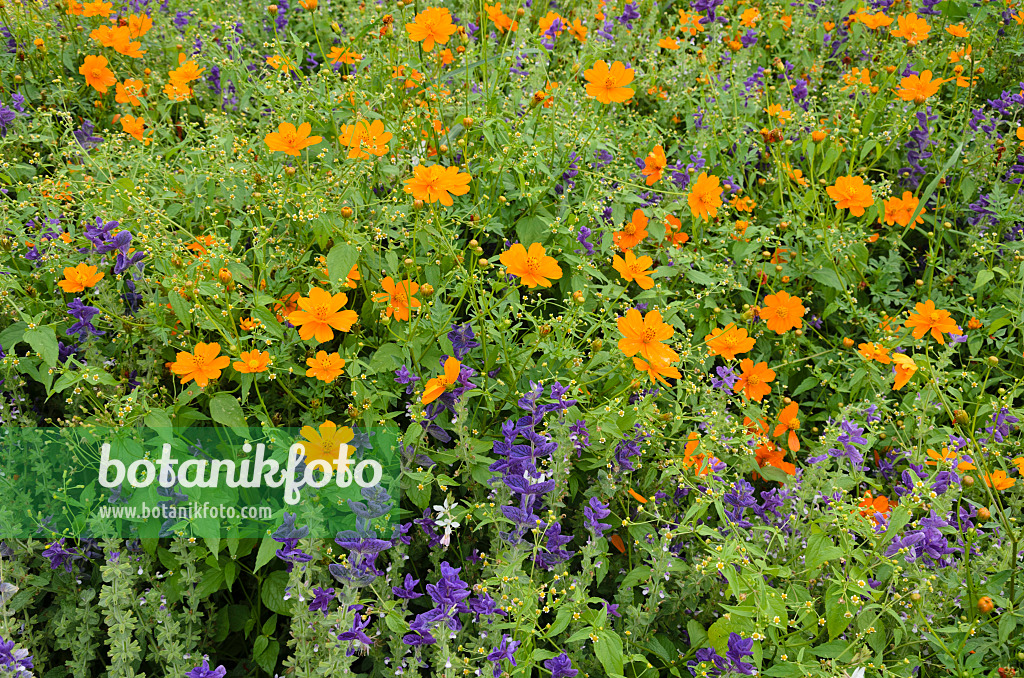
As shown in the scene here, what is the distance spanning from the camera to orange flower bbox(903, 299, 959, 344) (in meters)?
2.50

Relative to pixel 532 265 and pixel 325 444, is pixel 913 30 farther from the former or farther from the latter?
pixel 325 444

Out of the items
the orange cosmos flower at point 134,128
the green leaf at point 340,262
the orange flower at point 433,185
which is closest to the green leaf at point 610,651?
the green leaf at point 340,262

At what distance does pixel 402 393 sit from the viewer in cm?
229

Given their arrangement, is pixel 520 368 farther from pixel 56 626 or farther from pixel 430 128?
pixel 56 626

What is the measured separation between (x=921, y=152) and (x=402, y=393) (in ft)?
8.92

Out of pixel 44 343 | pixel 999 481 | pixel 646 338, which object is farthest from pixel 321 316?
pixel 999 481

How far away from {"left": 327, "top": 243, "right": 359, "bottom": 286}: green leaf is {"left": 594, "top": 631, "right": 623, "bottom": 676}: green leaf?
1145 millimetres

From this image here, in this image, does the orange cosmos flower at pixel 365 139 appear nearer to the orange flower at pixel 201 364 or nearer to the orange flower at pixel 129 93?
the orange flower at pixel 201 364

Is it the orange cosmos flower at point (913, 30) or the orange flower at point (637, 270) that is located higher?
the orange cosmos flower at point (913, 30)

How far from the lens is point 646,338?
2016 mm

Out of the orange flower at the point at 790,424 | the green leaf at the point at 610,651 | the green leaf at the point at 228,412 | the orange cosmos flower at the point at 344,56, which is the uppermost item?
the orange cosmos flower at the point at 344,56

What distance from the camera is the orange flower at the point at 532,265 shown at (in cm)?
207

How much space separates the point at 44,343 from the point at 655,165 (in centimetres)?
215

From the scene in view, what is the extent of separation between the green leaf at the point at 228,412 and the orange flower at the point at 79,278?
1.83ft
